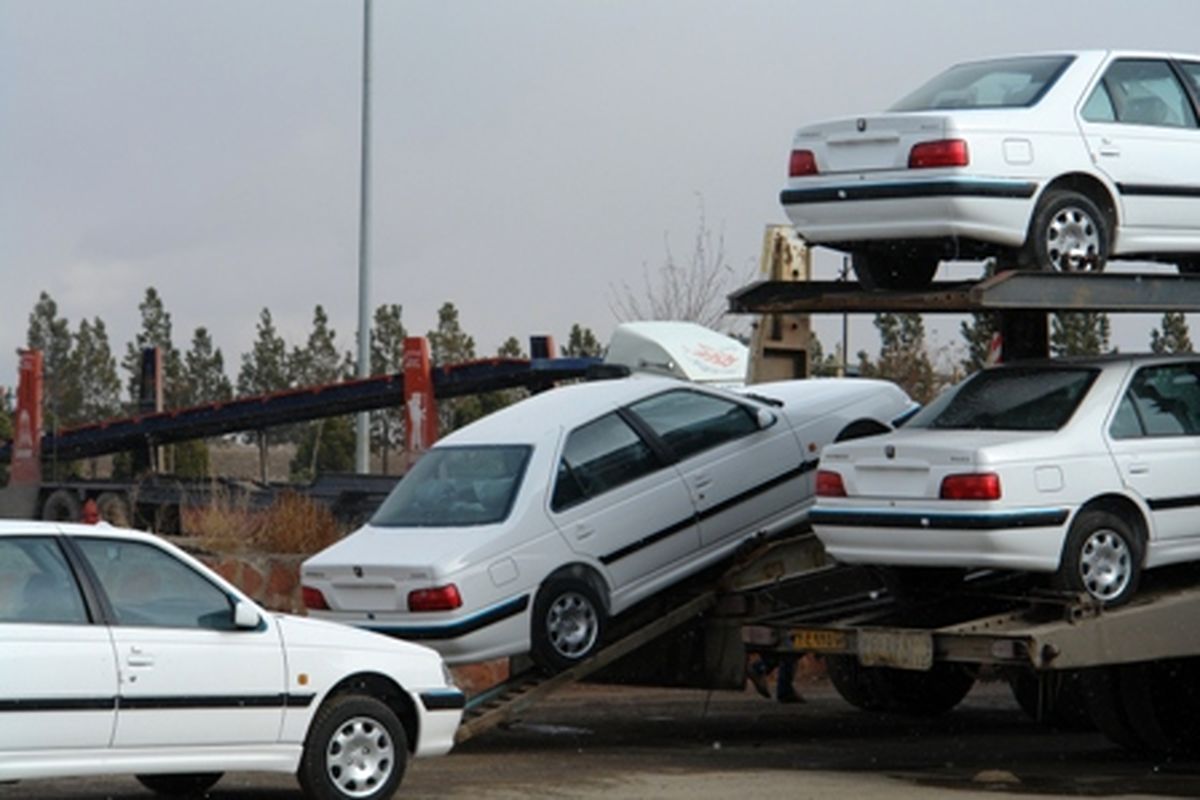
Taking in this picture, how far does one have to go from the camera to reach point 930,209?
1270 cm

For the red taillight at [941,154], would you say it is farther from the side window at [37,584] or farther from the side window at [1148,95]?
the side window at [37,584]

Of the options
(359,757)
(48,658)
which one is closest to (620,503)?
(359,757)

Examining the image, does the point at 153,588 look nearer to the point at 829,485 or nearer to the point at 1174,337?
the point at 829,485

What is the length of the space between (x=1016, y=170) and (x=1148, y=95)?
4.48 feet

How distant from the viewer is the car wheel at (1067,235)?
1297 cm

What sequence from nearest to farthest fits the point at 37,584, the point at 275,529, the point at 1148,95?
the point at 37,584
the point at 1148,95
the point at 275,529

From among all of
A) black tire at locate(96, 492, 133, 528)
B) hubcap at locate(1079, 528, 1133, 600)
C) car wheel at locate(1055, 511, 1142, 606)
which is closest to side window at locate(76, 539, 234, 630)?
car wheel at locate(1055, 511, 1142, 606)

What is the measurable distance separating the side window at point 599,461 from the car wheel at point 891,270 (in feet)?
5.89

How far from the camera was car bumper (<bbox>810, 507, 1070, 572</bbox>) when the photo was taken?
38.7 feet

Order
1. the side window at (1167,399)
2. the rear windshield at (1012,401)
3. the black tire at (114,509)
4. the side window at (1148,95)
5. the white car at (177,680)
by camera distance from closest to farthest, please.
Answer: the white car at (177,680) → the rear windshield at (1012,401) → the side window at (1167,399) → the side window at (1148,95) → the black tire at (114,509)

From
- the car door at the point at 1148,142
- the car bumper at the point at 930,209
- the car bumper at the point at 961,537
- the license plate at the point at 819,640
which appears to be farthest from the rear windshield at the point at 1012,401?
the license plate at the point at 819,640

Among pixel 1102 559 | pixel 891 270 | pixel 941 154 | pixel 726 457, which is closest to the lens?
pixel 1102 559

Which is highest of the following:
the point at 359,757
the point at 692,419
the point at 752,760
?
the point at 692,419

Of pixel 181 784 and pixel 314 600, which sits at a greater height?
pixel 314 600
